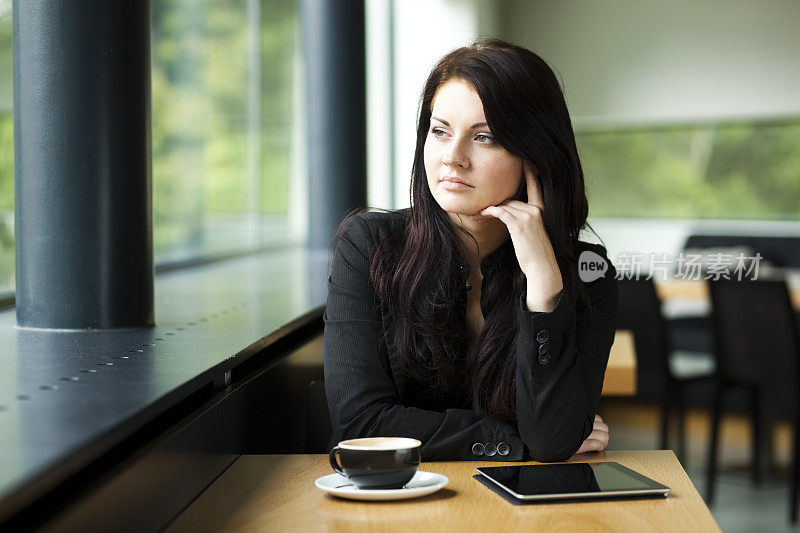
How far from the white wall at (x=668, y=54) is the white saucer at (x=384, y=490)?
653 cm

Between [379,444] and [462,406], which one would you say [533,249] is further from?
[379,444]

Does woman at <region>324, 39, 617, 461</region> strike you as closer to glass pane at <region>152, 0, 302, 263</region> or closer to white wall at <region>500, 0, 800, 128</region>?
glass pane at <region>152, 0, 302, 263</region>

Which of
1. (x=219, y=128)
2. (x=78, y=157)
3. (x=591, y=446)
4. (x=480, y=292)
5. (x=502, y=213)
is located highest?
(x=219, y=128)

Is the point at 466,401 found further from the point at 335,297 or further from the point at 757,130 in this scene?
the point at 757,130

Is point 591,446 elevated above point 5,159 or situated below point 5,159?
below

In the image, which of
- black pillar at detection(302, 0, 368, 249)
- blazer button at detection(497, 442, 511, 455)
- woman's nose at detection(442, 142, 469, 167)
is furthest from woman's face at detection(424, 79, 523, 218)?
black pillar at detection(302, 0, 368, 249)

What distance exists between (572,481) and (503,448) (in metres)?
0.29

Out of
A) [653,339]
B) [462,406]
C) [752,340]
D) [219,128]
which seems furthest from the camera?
[219,128]

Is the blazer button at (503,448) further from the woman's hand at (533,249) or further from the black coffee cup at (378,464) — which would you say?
the black coffee cup at (378,464)

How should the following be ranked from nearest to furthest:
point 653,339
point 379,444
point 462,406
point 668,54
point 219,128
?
point 379,444, point 462,406, point 653,339, point 219,128, point 668,54

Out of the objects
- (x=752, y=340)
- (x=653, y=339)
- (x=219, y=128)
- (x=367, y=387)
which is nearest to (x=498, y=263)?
(x=367, y=387)

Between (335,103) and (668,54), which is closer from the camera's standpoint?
(335,103)

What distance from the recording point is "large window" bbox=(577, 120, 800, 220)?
750 centimetres

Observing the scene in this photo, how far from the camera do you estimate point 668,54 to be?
774 cm
